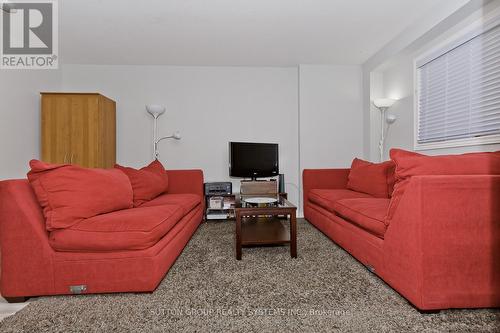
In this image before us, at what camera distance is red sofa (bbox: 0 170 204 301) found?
1.54m

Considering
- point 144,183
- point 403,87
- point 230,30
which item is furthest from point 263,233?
point 403,87

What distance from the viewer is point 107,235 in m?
1.59

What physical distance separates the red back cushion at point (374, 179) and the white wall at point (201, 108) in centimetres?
130

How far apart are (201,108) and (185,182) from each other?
141 cm

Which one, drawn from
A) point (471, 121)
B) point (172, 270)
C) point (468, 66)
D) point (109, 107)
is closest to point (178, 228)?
point (172, 270)

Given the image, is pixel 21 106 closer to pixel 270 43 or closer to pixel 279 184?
pixel 270 43

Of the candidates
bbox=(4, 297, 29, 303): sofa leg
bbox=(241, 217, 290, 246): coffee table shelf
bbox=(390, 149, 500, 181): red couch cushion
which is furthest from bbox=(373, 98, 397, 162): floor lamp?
bbox=(4, 297, 29, 303): sofa leg

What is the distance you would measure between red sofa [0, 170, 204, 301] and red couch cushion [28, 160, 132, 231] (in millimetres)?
69

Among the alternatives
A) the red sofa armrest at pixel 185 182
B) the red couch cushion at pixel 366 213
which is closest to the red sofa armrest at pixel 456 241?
the red couch cushion at pixel 366 213

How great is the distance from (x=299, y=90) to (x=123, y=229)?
3613mm

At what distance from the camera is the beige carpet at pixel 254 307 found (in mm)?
1314

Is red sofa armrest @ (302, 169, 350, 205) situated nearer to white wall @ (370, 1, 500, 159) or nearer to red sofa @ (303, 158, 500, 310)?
white wall @ (370, 1, 500, 159)

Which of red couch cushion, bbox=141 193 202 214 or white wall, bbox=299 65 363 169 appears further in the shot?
white wall, bbox=299 65 363 169

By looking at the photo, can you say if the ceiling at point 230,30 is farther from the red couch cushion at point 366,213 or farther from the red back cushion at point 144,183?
the red couch cushion at point 366,213
